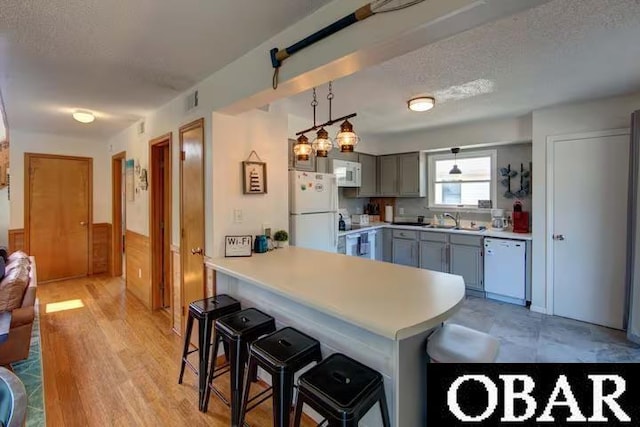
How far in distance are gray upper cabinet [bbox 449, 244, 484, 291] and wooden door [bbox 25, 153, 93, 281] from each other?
19.9ft

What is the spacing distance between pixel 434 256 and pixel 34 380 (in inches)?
182

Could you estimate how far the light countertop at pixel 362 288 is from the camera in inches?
51.9

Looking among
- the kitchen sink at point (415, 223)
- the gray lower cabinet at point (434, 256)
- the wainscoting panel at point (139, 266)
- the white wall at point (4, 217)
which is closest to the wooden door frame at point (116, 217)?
the wainscoting panel at point (139, 266)

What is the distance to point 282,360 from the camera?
4.96 ft

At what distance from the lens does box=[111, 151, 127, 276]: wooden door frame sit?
16.9 feet

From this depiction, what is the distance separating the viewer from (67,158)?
5.07 meters

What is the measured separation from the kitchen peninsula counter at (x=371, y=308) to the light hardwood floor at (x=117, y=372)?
76 centimetres

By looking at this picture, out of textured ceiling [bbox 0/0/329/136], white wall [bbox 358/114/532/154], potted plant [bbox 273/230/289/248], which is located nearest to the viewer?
textured ceiling [bbox 0/0/329/136]

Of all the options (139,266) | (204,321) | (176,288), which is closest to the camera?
→ (204,321)

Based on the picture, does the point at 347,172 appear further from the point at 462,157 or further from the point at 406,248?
the point at 462,157

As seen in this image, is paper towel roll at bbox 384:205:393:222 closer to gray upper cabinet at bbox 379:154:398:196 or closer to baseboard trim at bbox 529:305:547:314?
gray upper cabinet at bbox 379:154:398:196

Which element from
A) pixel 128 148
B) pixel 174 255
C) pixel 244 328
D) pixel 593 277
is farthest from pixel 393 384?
pixel 128 148

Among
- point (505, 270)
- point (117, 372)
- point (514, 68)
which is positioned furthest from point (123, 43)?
point (505, 270)

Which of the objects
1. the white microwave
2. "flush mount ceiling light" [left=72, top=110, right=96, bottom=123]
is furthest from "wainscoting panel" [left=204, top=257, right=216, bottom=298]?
"flush mount ceiling light" [left=72, top=110, right=96, bottom=123]
